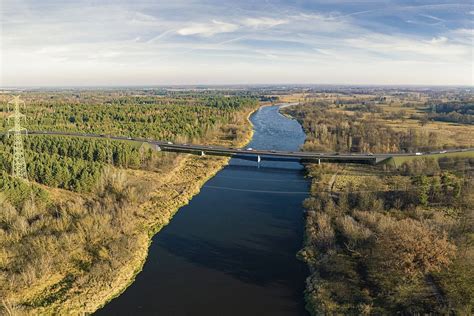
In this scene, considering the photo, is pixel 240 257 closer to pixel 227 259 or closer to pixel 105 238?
pixel 227 259

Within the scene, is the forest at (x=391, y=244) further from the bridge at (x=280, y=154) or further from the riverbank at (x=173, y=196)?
the riverbank at (x=173, y=196)

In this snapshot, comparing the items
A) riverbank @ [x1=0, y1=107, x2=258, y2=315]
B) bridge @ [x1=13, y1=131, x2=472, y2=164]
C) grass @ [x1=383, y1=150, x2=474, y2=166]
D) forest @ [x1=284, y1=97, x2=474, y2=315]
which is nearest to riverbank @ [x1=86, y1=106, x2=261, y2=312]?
riverbank @ [x1=0, y1=107, x2=258, y2=315]

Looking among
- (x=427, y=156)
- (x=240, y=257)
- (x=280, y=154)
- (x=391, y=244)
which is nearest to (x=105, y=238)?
(x=240, y=257)

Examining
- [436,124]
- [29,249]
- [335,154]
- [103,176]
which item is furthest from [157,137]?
[436,124]

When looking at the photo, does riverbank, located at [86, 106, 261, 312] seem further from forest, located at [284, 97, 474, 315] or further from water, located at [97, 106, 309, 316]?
forest, located at [284, 97, 474, 315]

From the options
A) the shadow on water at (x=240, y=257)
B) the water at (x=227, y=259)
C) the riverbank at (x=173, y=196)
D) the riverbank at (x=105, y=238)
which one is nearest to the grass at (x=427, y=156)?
the water at (x=227, y=259)
